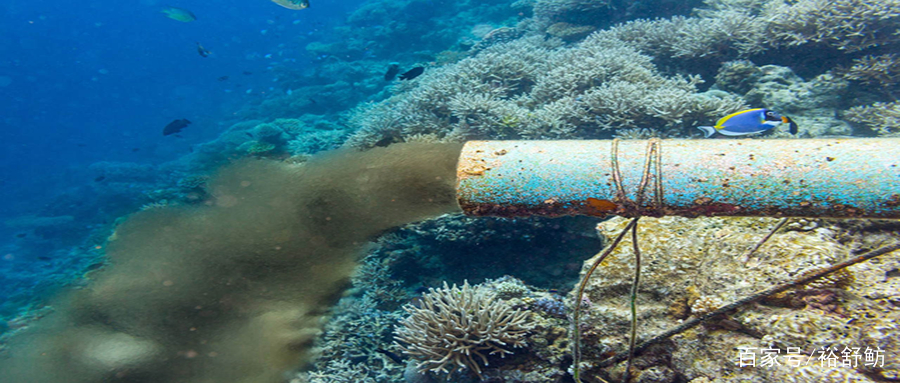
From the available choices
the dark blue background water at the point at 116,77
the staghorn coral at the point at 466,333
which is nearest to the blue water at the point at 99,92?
the dark blue background water at the point at 116,77

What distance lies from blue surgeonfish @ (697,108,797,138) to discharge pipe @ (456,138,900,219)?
5.80ft

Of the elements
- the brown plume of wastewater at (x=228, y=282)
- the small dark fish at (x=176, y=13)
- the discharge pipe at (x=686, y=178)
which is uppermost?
the small dark fish at (x=176, y=13)

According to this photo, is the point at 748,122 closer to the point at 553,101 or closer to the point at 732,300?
the point at 732,300

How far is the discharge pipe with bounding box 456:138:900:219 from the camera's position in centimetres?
180

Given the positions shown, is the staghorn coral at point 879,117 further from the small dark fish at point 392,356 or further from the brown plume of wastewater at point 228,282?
the small dark fish at point 392,356

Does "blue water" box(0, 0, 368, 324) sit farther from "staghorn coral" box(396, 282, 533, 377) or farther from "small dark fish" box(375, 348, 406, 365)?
"staghorn coral" box(396, 282, 533, 377)

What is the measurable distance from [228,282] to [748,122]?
18.2 ft

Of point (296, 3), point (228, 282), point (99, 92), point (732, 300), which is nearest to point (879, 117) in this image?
point (732, 300)

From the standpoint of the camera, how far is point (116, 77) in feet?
142

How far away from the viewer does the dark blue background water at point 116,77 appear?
83.8 feet

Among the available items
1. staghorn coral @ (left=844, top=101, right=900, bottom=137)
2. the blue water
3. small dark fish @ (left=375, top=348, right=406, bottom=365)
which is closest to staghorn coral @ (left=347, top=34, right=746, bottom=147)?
staghorn coral @ (left=844, top=101, right=900, bottom=137)

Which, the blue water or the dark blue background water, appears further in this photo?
the dark blue background water

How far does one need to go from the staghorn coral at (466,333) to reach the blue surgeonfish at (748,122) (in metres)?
2.59

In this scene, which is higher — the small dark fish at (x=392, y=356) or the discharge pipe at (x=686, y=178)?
the discharge pipe at (x=686, y=178)
